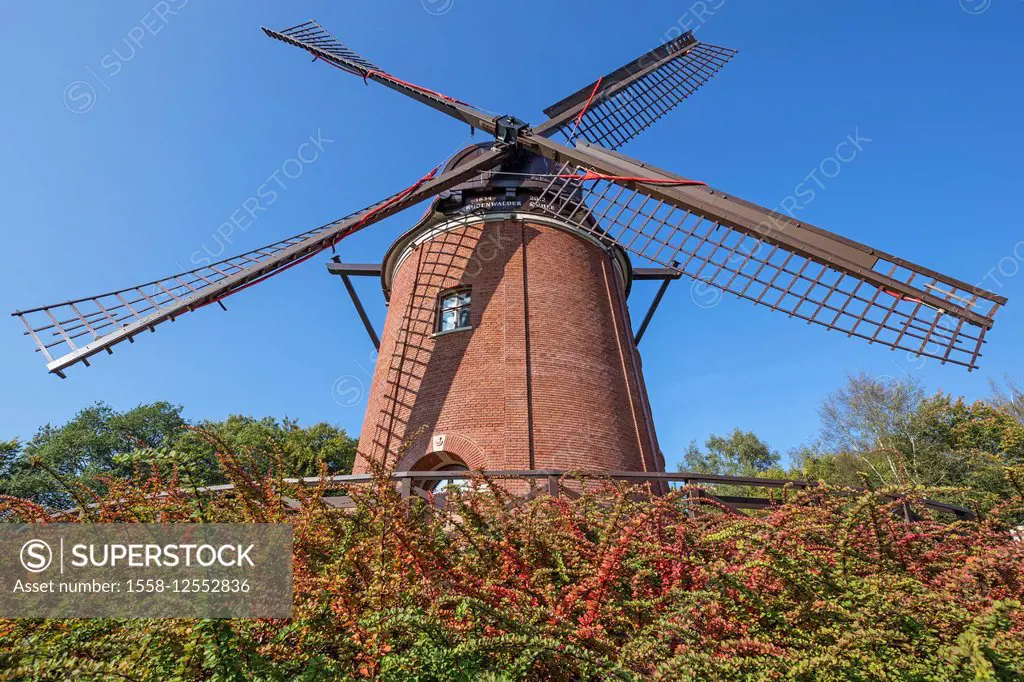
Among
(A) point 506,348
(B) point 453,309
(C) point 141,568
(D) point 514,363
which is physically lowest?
(C) point 141,568

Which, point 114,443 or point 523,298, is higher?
point 114,443

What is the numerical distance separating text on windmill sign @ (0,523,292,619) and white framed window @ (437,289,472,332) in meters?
7.61

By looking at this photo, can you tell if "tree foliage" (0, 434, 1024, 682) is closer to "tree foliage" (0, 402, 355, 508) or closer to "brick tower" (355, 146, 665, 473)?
"brick tower" (355, 146, 665, 473)

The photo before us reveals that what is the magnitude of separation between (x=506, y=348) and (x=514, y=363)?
0.37 m

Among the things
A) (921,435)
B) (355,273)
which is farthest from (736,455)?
(355,273)

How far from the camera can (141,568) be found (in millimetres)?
3492

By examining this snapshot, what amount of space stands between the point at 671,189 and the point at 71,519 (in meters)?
9.59

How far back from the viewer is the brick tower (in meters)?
9.77

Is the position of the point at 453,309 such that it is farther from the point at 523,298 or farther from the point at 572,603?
the point at 572,603

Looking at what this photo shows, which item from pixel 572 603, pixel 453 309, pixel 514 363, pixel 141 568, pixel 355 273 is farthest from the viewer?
pixel 355 273

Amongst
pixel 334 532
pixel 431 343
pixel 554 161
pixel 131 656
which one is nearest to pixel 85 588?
pixel 131 656

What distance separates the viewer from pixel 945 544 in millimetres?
4742

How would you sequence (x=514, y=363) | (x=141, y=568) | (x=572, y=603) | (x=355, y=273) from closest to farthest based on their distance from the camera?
1. (x=572, y=603)
2. (x=141, y=568)
3. (x=514, y=363)
4. (x=355, y=273)

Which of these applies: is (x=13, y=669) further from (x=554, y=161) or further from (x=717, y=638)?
(x=554, y=161)
